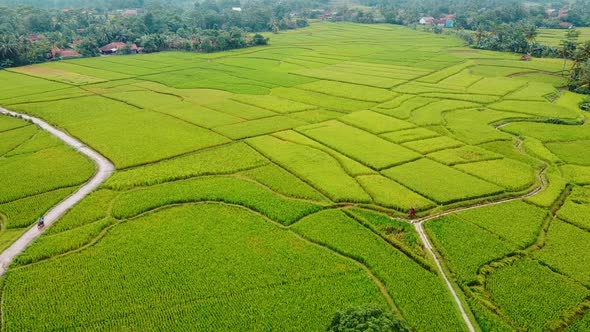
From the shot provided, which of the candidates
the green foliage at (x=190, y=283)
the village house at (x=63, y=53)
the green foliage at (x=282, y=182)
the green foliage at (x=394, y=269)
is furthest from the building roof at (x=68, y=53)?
the green foliage at (x=394, y=269)

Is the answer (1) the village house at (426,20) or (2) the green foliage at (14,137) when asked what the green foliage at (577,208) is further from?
(1) the village house at (426,20)

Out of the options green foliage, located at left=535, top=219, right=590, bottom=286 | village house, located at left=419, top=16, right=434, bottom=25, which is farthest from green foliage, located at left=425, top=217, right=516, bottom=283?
village house, located at left=419, top=16, right=434, bottom=25

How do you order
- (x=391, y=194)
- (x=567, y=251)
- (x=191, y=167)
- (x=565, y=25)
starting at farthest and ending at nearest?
(x=565, y=25) < (x=191, y=167) < (x=391, y=194) < (x=567, y=251)

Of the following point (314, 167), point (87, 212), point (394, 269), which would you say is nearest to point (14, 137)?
point (87, 212)

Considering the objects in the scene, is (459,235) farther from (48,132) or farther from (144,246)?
(48,132)

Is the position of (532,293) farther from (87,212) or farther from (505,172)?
(87,212)

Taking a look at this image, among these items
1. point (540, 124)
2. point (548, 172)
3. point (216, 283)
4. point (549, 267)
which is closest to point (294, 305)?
point (216, 283)

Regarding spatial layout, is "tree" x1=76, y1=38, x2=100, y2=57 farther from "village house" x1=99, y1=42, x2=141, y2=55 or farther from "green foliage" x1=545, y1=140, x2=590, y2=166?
"green foliage" x1=545, y1=140, x2=590, y2=166
